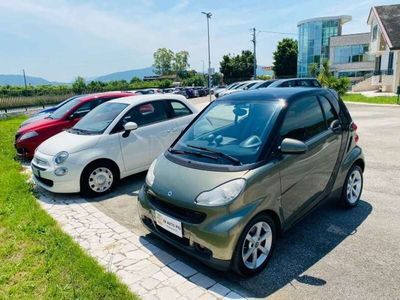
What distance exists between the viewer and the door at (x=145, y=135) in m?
5.79

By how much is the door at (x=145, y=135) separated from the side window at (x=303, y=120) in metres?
3.13

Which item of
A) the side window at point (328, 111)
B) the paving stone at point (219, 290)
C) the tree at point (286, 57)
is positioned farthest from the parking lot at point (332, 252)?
the tree at point (286, 57)

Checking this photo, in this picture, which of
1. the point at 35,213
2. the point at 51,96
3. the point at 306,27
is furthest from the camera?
the point at 306,27

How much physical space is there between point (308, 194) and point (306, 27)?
57596mm

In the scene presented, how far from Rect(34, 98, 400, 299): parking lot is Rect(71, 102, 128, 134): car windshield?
Answer: 129 cm

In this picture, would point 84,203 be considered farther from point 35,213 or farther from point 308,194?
point 308,194

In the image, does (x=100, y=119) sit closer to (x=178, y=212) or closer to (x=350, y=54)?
(x=178, y=212)

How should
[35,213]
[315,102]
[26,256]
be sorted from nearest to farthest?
[26,256] < [315,102] < [35,213]

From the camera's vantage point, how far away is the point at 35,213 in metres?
4.71

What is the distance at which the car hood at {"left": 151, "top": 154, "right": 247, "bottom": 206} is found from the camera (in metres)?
2.99

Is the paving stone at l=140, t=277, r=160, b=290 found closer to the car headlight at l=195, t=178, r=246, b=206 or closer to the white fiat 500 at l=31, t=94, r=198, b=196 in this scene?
the car headlight at l=195, t=178, r=246, b=206

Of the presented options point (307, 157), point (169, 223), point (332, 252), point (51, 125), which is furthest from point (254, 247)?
point (51, 125)

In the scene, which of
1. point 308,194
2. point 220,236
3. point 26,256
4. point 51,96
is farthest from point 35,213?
point 51,96

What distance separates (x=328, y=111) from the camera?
13.5ft
